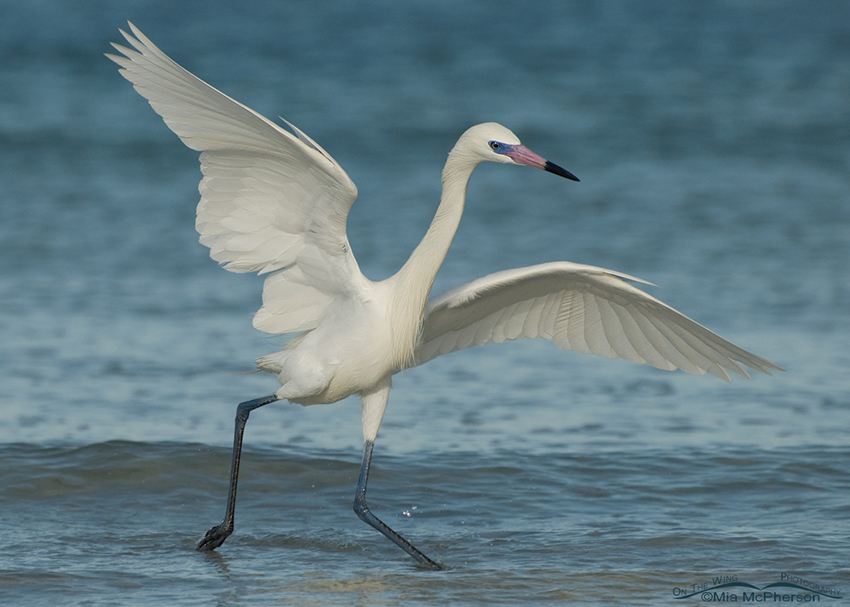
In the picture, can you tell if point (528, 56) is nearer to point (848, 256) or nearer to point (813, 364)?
point (848, 256)

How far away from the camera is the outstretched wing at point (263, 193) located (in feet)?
15.6

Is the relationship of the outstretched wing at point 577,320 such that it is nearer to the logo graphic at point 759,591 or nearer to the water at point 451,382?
the water at point 451,382

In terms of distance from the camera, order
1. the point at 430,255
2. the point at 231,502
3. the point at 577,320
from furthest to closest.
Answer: the point at 577,320 < the point at 231,502 < the point at 430,255

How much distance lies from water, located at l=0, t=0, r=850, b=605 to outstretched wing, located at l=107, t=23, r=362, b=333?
21.9 inches

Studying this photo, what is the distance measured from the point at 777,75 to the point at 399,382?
16.3 meters

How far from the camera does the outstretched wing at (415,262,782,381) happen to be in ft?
18.3

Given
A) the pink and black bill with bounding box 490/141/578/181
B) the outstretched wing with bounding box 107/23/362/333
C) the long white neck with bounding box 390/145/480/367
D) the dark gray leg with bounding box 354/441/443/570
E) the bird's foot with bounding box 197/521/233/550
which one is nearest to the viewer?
the outstretched wing with bounding box 107/23/362/333

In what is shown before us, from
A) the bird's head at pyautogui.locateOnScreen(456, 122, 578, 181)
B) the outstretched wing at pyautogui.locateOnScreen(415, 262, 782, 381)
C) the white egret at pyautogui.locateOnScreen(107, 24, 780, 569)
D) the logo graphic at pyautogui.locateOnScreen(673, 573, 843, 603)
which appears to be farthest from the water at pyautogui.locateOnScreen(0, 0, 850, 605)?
the bird's head at pyautogui.locateOnScreen(456, 122, 578, 181)

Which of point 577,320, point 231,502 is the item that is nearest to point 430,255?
point 577,320

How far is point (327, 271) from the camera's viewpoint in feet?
17.4

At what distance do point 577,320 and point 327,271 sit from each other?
167cm

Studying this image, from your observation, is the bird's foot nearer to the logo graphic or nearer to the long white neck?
the long white neck

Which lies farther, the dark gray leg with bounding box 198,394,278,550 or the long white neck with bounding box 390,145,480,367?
the dark gray leg with bounding box 198,394,278,550

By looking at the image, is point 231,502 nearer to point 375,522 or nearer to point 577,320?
point 375,522
